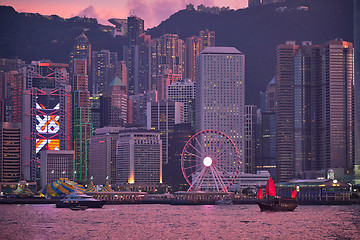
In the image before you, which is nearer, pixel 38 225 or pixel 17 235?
pixel 17 235

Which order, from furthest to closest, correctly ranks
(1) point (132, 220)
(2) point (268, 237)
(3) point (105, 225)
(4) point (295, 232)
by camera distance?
(1) point (132, 220), (3) point (105, 225), (4) point (295, 232), (2) point (268, 237)

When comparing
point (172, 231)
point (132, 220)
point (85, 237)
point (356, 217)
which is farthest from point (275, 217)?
point (85, 237)

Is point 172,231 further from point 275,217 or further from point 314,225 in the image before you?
point 275,217

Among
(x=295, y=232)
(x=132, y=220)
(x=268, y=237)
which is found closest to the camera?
(x=268, y=237)

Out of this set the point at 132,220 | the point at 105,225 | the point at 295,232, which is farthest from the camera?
the point at 132,220

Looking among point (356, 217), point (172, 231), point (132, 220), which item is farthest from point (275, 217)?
point (172, 231)

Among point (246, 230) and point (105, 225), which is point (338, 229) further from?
point (105, 225)

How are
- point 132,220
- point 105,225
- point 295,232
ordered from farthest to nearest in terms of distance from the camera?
1. point 132,220
2. point 105,225
3. point 295,232

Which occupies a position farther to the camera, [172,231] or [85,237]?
[172,231]
